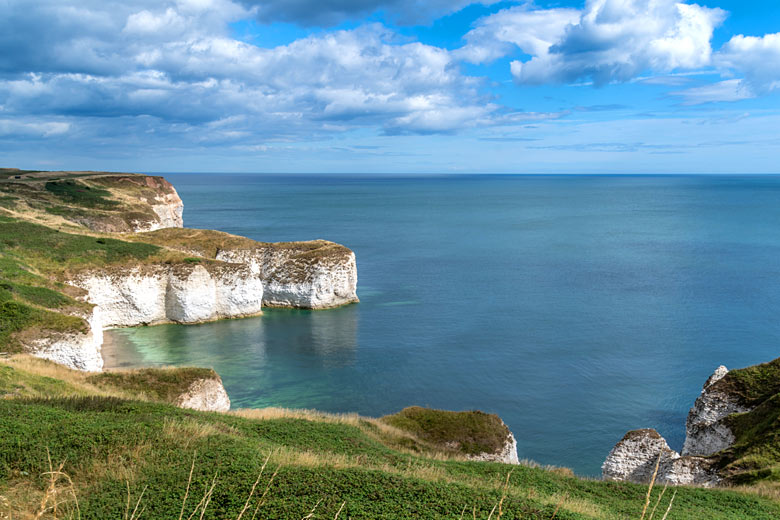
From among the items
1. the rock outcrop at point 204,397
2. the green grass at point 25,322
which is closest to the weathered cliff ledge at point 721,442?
the rock outcrop at point 204,397

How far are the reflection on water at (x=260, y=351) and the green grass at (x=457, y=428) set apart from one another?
11.9 metres

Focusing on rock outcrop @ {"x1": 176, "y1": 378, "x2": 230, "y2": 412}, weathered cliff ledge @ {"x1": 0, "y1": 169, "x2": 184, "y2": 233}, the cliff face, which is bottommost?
the cliff face

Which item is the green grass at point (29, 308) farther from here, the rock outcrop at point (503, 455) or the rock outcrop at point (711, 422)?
the rock outcrop at point (711, 422)

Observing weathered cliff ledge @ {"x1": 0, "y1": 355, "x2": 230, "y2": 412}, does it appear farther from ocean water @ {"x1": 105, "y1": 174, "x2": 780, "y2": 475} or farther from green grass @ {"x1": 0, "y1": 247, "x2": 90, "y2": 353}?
ocean water @ {"x1": 105, "y1": 174, "x2": 780, "y2": 475}

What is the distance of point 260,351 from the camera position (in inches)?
1919

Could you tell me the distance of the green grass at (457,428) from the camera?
26.0 meters

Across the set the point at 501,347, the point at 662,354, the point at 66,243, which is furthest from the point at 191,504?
the point at 66,243

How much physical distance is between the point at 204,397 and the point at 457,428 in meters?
13.3

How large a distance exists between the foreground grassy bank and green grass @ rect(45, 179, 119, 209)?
250 ft

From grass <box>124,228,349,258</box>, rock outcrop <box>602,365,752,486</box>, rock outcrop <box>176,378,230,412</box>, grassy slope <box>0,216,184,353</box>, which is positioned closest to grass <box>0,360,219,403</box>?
rock outcrop <box>176,378,230,412</box>

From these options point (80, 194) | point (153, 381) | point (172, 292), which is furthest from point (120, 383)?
point (80, 194)

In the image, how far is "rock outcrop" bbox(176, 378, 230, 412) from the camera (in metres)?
28.0

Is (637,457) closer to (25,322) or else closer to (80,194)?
(25,322)

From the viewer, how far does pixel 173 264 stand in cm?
5519
